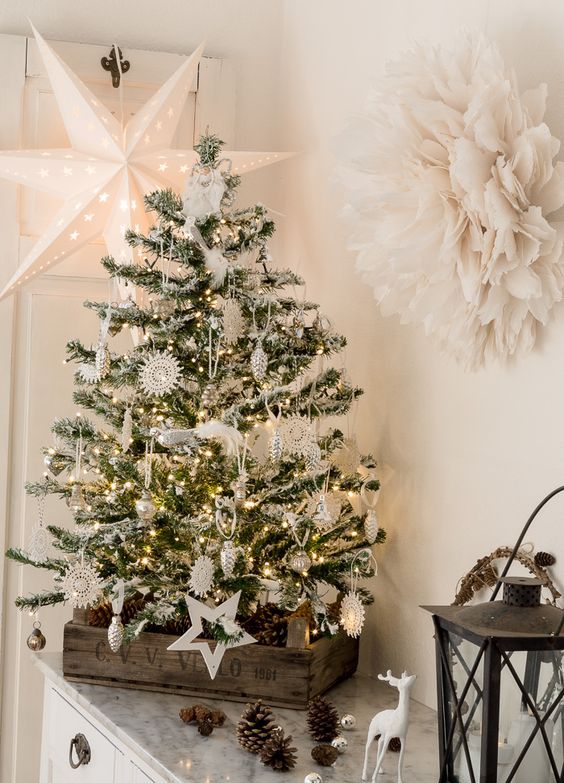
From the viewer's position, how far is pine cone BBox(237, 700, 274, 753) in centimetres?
151

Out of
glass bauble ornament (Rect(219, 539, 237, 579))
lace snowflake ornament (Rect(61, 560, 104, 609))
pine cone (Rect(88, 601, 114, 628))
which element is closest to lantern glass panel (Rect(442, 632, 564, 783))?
glass bauble ornament (Rect(219, 539, 237, 579))

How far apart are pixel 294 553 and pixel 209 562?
6.2 inches

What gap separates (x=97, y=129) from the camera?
2158 millimetres

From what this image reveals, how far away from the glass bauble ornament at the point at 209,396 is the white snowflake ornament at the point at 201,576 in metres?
0.28

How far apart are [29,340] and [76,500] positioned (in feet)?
2.24

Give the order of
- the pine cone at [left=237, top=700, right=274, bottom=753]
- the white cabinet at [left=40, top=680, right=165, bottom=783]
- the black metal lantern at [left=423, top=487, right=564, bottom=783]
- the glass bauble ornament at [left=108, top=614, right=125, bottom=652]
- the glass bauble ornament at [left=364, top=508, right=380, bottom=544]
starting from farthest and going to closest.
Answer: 1. the glass bauble ornament at [left=364, top=508, right=380, bottom=544]
2. the glass bauble ornament at [left=108, top=614, right=125, bottom=652]
3. the white cabinet at [left=40, top=680, right=165, bottom=783]
4. the pine cone at [left=237, top=700, right=274, bottom=753]
5. the black metal lantern at [left=423, top=487, right=564, bottom=783]

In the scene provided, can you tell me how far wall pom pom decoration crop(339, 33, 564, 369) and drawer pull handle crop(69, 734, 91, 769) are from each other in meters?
0.96

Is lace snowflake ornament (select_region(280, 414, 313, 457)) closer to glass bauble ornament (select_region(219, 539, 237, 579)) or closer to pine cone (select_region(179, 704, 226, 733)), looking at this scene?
glass bauble ornament (select_region(219, 539, 237, 579))

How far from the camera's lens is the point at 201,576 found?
5.51ft

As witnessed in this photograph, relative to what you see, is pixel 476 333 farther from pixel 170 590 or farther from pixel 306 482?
pixel 170 590

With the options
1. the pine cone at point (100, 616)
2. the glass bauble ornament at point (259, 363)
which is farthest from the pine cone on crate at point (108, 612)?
the glass bauble ornament at point (259, 363)

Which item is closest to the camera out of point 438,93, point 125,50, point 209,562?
point 438,93

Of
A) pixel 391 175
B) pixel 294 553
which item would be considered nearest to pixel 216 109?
pixel 391 175

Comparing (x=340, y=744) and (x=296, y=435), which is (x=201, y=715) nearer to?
(x=340, y=744)
